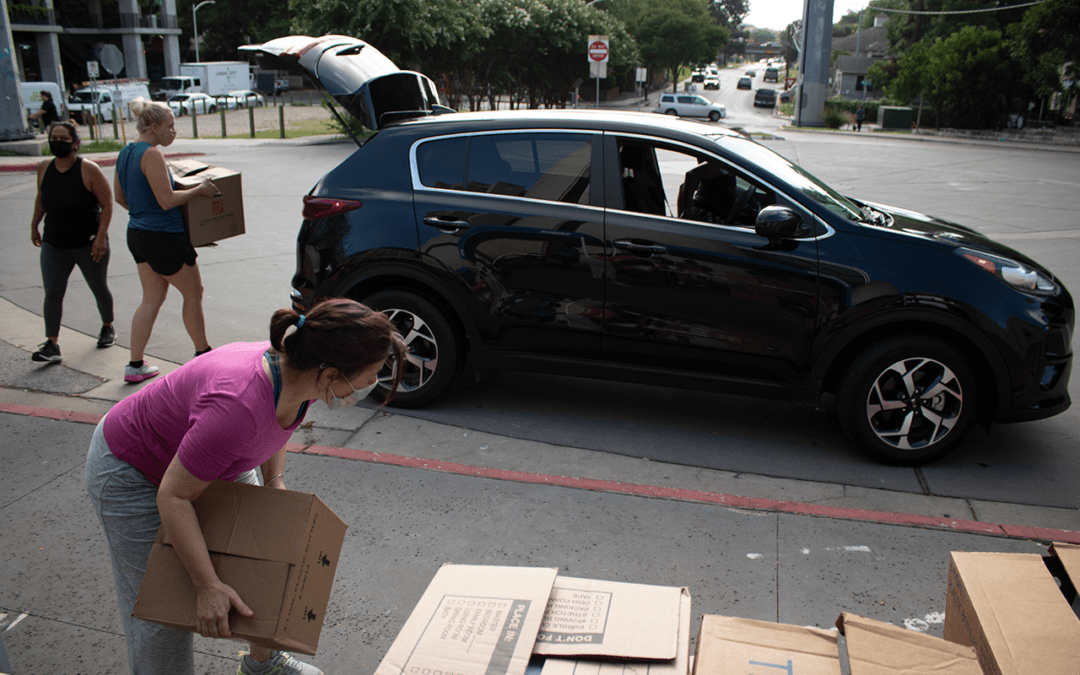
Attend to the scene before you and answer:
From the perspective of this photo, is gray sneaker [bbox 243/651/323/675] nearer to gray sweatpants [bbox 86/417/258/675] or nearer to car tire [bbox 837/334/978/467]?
gray sweatpants [bbox 86/417/258/675]

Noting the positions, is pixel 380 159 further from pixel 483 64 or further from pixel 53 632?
pixel 483 64

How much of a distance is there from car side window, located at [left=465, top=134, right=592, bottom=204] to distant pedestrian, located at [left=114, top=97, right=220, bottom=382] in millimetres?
1967

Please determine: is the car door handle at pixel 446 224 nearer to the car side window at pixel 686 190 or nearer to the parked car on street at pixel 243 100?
the car side window at pixel 686 190

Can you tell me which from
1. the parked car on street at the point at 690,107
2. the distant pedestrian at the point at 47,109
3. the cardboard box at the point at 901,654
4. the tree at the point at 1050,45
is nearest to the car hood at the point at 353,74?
the cardboard box at the point at 901,654

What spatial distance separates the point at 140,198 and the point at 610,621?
481cm

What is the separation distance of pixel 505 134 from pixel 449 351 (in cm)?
140

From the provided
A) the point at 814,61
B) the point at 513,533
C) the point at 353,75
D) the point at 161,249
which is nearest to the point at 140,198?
the point at 161,249

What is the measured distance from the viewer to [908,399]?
450 cm

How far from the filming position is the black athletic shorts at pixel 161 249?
5465 millimetres

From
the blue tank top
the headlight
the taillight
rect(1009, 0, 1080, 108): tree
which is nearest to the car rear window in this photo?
the taillight

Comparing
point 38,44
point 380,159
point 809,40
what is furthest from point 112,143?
point 809,40

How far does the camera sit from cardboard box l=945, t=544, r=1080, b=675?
159 cm

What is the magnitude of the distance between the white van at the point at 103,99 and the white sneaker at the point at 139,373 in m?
29.7

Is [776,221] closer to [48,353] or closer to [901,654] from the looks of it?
[901,654]
